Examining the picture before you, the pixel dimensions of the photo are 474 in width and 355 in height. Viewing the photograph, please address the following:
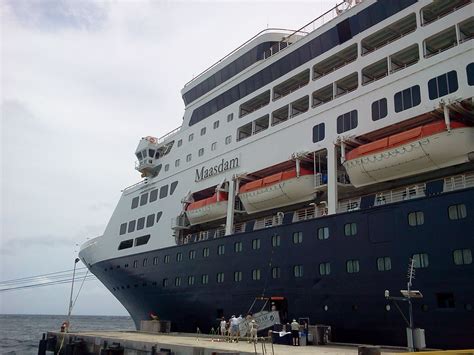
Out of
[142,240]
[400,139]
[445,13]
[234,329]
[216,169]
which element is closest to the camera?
[400,139]

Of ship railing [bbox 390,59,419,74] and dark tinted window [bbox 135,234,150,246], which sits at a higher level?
ship railing [bbox 390,59,419,74]

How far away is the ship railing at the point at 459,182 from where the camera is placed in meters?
15.2

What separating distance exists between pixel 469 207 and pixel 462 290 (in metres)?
2.61

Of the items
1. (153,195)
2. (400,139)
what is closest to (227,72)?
(153,195)

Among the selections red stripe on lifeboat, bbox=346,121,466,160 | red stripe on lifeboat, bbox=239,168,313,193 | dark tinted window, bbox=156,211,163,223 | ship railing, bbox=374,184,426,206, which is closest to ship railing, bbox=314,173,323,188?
red stripe on lifeboat, bbox=239,168,313,193

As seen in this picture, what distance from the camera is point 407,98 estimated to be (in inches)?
701

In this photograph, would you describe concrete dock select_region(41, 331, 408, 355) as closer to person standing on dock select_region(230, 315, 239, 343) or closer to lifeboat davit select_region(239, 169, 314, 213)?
person standing on dock select_region(230, 315, 239, 343)

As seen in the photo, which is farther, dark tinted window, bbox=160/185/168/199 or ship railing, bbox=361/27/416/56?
dark tinted window, bbox=160/185/168/199

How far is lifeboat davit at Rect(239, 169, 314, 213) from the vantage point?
69.1ft

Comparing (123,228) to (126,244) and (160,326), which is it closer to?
(126,244)

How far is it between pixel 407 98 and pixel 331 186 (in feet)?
15.6

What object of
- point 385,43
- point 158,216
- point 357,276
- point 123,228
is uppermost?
point 385,43

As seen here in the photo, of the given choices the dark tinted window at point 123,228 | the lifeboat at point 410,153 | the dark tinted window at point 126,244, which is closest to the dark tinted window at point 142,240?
the dark tinted window at point 126,244

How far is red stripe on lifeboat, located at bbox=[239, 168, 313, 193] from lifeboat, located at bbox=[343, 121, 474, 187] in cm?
302
